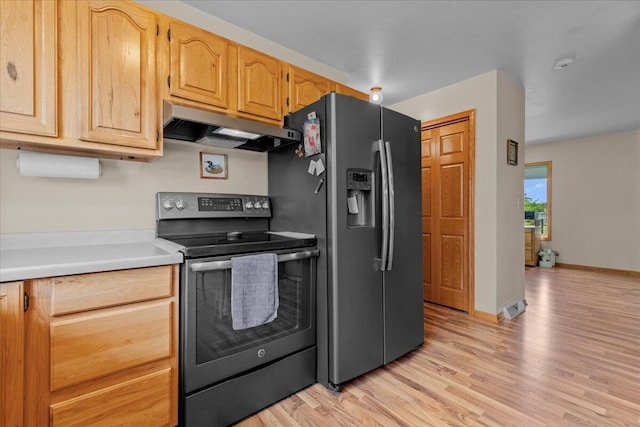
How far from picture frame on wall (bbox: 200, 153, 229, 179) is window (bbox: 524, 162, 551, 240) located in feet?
20.4

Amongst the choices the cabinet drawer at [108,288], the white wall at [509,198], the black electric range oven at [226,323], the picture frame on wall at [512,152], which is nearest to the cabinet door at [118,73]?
the black electric range oven at [226,323]

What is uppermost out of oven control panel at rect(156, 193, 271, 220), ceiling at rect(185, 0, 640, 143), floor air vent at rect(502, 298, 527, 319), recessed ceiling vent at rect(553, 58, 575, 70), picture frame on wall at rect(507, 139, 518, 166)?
ceiling at rect(185, 0, 640, 143)

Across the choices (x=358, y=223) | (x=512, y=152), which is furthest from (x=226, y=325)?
(x=512, y=152)

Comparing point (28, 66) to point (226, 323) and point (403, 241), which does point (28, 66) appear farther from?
point (403, 241)

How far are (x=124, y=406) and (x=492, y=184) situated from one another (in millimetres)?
3245

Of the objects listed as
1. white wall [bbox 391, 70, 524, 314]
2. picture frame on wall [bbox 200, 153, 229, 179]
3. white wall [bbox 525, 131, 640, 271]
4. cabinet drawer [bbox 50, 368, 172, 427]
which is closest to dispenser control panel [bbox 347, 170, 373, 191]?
picture frame on wall [bbox 200, 153, 229, 179]

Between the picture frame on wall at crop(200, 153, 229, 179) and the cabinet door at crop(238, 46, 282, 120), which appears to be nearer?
the cabinet door at crop(238, 46, 282, 120)

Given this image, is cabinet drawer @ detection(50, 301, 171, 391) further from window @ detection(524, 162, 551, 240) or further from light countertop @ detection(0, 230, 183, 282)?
window @ detection(524, 162, 551, 240)

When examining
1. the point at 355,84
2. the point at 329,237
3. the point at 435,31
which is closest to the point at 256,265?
the point at 329,237

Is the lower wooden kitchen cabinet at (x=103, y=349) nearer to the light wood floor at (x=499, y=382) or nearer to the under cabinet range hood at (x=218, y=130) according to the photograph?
the light wood floor at (x=499, y=382)

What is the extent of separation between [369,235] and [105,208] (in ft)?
5.16

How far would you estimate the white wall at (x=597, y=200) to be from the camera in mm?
5344

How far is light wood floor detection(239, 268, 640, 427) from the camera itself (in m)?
1.66

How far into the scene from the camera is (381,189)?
2.04 metres
